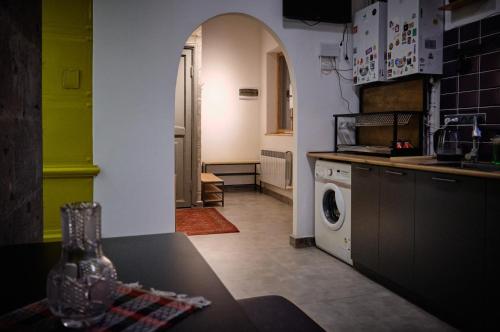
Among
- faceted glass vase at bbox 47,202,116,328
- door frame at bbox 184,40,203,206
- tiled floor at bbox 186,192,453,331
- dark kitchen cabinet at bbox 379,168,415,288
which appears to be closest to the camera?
faceted glass vase at bbox 47,202,116,328

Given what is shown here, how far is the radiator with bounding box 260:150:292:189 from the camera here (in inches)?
257

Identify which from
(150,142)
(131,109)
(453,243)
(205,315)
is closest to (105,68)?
(131,109)

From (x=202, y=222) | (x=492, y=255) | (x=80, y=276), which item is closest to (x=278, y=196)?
(x=202, y=222)

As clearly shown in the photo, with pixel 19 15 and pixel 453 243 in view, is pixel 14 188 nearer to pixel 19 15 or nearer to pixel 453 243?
pixel 19 15

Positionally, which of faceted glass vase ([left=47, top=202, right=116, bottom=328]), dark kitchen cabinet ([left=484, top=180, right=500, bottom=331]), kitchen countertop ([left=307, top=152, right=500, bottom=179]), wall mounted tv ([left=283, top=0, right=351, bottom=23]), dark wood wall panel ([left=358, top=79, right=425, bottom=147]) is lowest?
dark kitchen cabinet ([left=484, top=180, right=500, bottom=331])

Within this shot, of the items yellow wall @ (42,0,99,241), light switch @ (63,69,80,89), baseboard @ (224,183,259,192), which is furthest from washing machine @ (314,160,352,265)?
baseboard @ (224,183,259,192)

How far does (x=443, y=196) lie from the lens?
2.52 meters

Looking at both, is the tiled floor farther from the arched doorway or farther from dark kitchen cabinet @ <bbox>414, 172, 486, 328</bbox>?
the arched doorway

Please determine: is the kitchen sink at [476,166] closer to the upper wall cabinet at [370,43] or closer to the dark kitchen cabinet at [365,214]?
the dark kitchen cabinet at [365,214]

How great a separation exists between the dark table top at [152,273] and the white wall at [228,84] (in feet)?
20.5

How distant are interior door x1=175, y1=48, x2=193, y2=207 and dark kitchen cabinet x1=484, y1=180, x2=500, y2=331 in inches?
169

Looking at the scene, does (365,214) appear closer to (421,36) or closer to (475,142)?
(475,142)

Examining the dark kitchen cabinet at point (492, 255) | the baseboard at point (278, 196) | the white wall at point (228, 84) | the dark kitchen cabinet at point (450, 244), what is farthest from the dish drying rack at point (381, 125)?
the white wall at point (228, 84)

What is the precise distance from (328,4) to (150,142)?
6.55 feet
